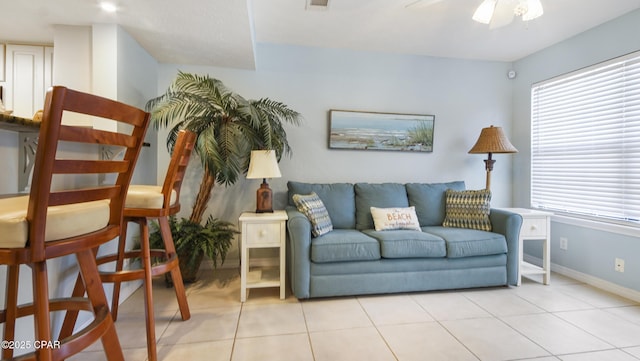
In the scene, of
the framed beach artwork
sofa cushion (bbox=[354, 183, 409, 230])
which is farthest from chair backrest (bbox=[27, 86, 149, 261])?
the framed beach artwork

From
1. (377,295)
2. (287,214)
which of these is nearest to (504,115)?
(377,295)

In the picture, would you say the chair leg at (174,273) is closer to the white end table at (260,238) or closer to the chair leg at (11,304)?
the white end table at (260,238)

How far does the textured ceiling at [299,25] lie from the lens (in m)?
2.07

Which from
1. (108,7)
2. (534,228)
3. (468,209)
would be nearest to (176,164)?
(108,7)

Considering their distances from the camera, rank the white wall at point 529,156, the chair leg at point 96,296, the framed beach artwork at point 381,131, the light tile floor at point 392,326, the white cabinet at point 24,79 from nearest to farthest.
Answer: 1. the chair leg at point 96,296
2. the light tile floor at point 392,326
3. the white wall at point 529,156
4. the white cabinet at point 24,79
5. the framed beach artwork at point 381,131

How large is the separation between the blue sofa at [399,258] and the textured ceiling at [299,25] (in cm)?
162

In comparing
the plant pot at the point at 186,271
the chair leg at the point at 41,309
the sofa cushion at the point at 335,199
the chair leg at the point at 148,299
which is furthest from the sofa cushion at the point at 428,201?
the chair leg at the point at 41,309

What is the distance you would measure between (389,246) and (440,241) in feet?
1.49

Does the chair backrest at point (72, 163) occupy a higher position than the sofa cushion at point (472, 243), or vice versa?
the chair backrest at point (72, 163)

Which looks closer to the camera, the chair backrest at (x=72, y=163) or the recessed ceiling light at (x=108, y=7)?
the chair backrest at (x=72, y=163)

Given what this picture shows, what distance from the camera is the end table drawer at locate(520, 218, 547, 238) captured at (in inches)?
106

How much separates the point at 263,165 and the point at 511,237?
2231mm

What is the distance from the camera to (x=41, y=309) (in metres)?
0.91

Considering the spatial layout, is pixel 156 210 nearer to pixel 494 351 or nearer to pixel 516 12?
pixel 494 351
